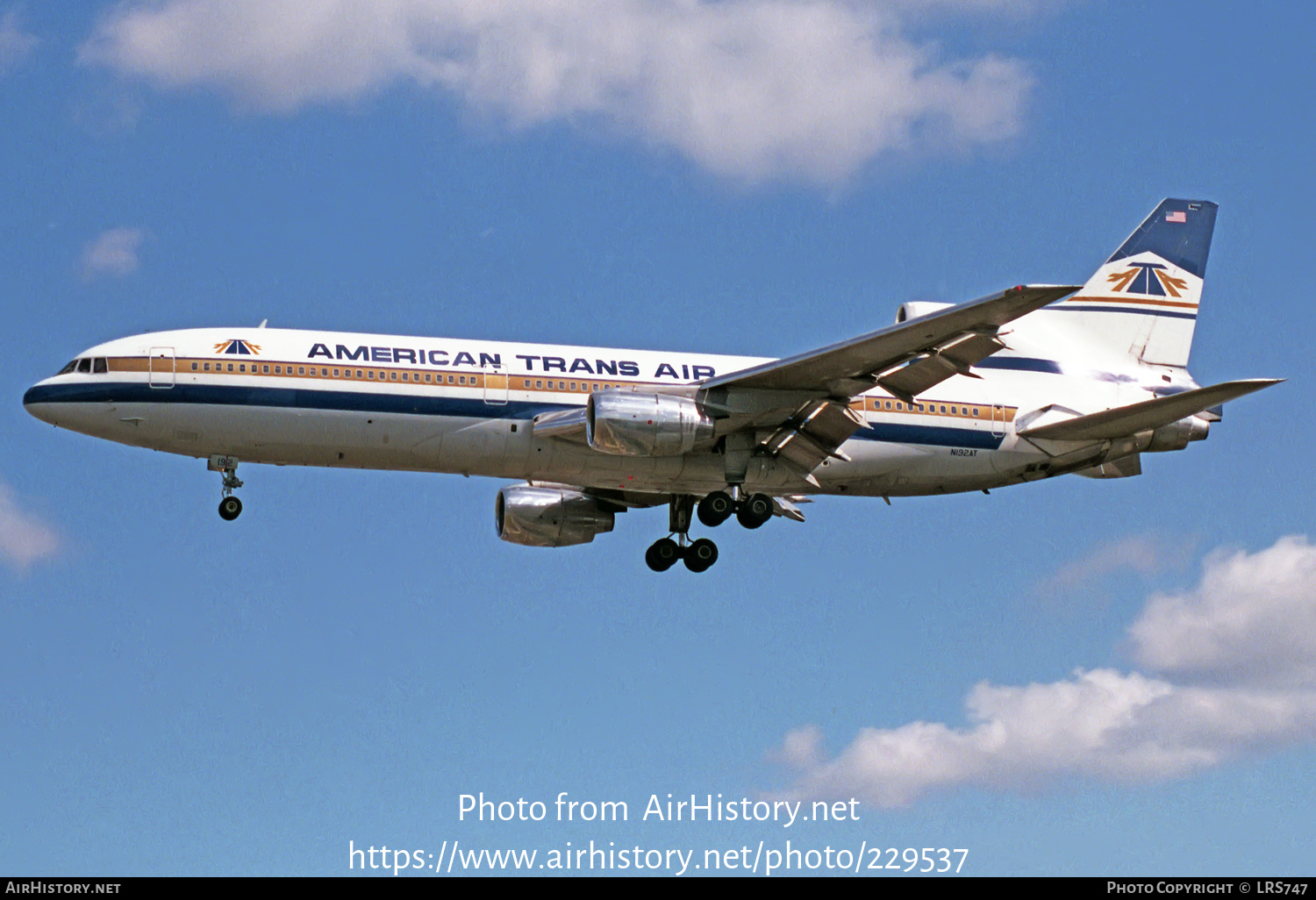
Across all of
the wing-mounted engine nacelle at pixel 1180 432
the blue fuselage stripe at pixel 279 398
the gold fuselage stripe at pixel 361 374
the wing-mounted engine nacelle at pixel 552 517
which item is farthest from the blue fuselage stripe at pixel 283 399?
the wing-mounted engine nacelle at pixel 1180 432

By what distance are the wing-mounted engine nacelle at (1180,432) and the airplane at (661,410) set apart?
0.13 ft

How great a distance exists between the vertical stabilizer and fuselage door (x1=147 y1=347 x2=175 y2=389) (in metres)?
22.9

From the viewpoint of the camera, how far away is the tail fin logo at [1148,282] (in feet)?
148

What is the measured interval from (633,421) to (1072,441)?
38.0 ft

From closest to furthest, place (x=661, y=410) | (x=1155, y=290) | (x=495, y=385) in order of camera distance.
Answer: (x=661, y=410) < (x=495, y=385) < (x=1155, y=290)

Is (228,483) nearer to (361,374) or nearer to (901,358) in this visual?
(361,374)

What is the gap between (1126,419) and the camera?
40.2 meters

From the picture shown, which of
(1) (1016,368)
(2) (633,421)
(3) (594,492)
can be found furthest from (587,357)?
(1) (1016,368)

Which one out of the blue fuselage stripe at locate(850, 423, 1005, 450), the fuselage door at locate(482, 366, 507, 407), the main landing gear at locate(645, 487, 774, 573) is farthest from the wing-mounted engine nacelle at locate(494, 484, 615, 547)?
the blue fuselage stripe at locate(850, 423, 1005, 450)

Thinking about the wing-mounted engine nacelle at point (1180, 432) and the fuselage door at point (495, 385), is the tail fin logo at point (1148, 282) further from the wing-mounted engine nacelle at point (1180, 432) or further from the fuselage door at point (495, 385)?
the fuselage door at point (495, 385)

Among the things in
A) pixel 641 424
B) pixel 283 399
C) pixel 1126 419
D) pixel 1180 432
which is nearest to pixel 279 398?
pixel 283 399

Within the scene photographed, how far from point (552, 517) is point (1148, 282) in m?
17.6

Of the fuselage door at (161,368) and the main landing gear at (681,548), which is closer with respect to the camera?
the fuselage door at (161,368)

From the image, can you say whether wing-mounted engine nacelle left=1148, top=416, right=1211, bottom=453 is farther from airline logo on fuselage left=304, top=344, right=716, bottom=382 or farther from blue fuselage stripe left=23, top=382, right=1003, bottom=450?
blue fuselage stripe left=23, top=382, right=1003, bottom=450
